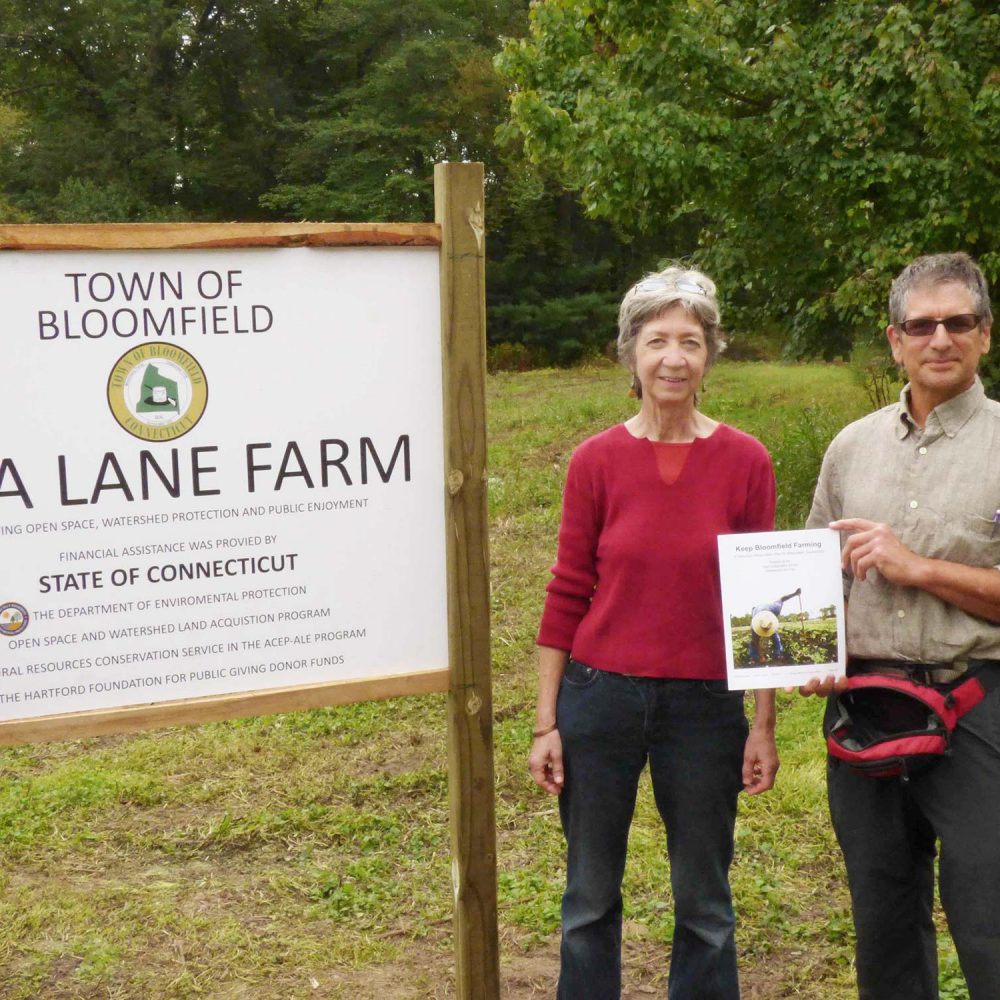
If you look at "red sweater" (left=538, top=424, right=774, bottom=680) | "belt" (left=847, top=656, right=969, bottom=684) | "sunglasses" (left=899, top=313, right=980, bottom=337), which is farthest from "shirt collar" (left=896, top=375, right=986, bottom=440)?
"belt" (left=847, top=656, right=969, bottom=684)

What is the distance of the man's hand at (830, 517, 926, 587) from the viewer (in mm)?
2514

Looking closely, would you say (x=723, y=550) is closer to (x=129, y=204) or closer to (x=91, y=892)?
(x=91, y=892)

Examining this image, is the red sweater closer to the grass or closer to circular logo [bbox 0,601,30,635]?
circular logo [bbox 0,601,30,635]

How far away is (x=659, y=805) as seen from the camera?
2879 millimetres

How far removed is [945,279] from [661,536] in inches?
31.4

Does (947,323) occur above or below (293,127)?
below

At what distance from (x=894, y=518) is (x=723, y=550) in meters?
0.37

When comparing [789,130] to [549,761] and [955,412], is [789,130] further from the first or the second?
[549,761]

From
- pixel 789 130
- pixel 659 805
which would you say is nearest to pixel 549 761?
pixel 659 805

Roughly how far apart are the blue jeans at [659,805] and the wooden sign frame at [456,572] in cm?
28

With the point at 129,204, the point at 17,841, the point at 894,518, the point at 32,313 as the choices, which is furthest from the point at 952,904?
the point at 129,204

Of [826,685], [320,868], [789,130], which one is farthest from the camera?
[789,130]

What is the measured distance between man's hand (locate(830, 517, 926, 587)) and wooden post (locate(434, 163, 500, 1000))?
860mm

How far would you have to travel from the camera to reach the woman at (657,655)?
273cm
